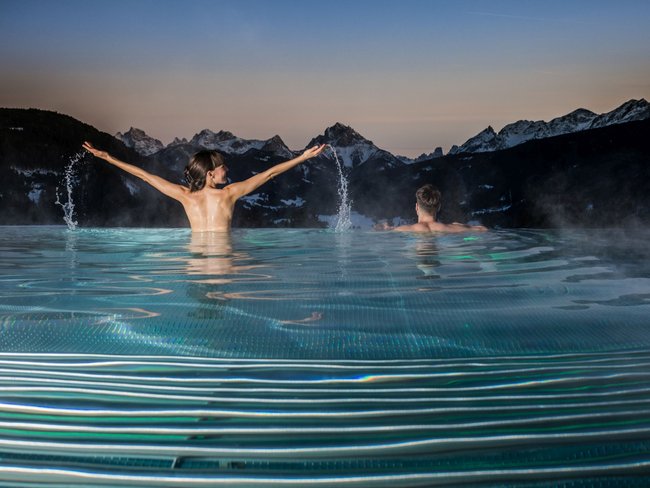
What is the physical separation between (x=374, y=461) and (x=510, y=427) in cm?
28

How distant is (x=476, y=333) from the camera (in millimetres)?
1563

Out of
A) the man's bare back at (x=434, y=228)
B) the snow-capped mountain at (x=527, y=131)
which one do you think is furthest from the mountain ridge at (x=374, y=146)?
the man's bare back at (x=434, y=228)

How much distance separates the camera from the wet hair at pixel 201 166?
5141mm

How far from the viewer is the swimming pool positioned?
37.2 inches

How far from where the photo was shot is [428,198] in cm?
593

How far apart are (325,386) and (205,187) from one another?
4.26m

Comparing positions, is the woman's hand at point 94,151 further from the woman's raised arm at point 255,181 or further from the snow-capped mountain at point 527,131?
the snow-capped mountain at point 527,131

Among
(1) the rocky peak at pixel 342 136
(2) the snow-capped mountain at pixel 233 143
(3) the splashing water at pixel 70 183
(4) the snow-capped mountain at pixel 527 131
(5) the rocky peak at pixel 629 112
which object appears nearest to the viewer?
(3) the splashing water at pixel 70 183

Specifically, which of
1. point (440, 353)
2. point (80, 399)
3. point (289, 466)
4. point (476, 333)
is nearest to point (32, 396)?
point (80, 399)

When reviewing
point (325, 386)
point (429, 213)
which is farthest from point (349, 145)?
point (325, 386)

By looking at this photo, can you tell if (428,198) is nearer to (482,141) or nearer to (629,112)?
(629,112)

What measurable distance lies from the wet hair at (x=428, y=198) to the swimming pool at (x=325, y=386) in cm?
360

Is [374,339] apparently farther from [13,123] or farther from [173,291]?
[13,123]

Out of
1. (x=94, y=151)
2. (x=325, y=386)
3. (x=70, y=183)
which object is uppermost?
(x=70, y=183)
